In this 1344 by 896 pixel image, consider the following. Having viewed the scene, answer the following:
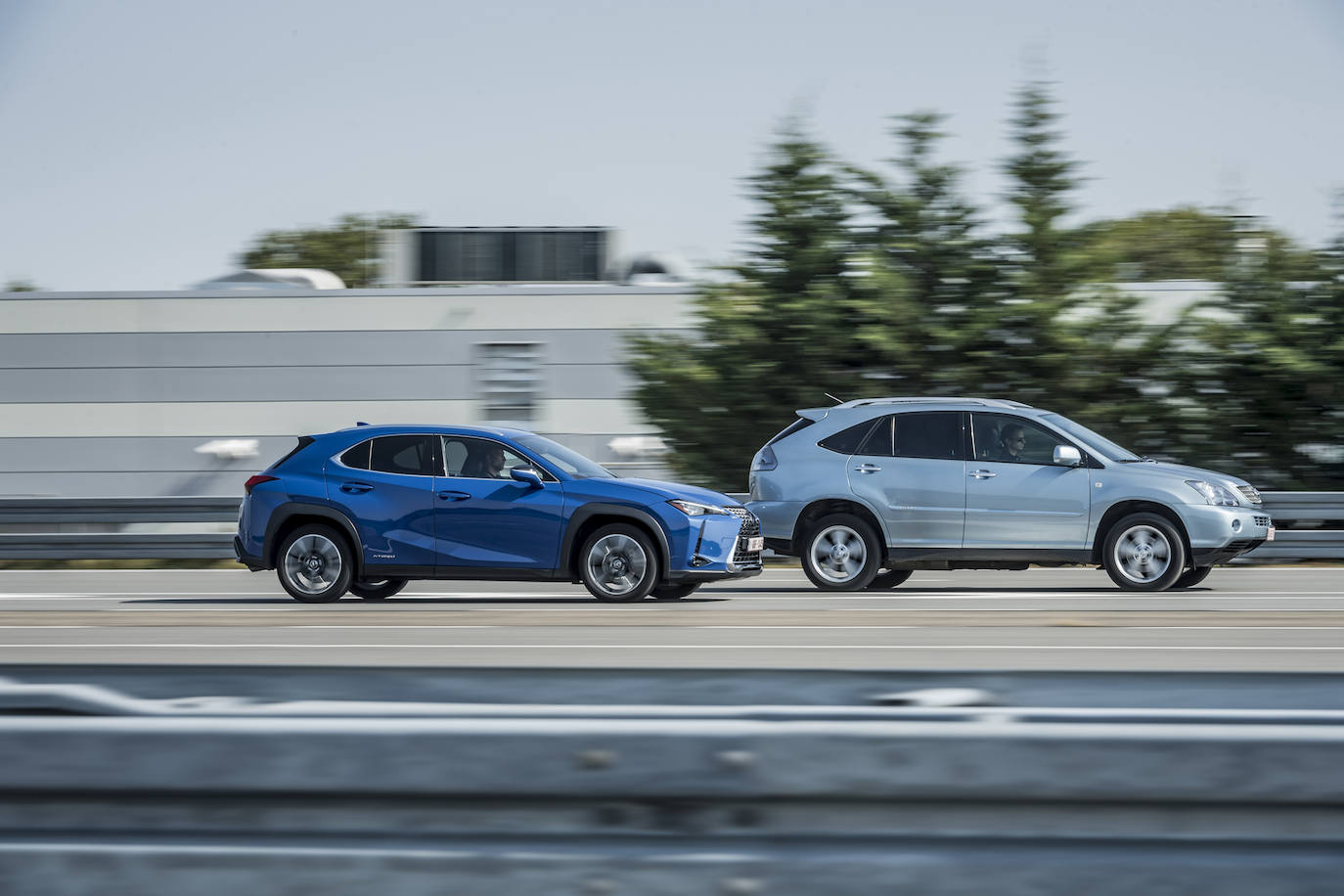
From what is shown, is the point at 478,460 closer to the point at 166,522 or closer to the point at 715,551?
the point at 715,551

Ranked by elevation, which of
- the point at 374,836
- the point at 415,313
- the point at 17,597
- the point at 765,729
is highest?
the point at 415,313

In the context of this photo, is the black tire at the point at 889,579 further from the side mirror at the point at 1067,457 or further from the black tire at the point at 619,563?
the black tire at the point at 619,563

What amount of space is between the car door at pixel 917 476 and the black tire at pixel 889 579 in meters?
1.00

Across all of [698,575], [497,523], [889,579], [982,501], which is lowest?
[889,579]

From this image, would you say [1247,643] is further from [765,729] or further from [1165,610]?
[765,729]

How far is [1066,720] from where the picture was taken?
292cm

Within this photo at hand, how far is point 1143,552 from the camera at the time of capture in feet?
43.6

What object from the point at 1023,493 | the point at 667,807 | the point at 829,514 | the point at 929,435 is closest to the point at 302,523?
the point at 829,514

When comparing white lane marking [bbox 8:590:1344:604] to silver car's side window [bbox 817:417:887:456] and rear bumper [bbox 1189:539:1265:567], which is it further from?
silver car's side window [bbox 817:417:887:456]

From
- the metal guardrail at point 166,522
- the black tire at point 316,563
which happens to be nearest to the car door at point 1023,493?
the metal guardrail at point 166,522

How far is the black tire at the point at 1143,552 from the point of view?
13258mm

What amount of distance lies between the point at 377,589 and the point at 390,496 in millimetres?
1290

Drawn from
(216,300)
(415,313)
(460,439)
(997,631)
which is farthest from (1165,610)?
(216,300)

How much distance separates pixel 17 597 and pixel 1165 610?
950 cm
